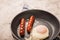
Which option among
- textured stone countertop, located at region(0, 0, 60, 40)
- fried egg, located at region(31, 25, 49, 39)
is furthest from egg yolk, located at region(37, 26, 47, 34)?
textured stone countertop, located at region(0, 0, 60, 40)

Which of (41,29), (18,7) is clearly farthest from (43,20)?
(18,7)

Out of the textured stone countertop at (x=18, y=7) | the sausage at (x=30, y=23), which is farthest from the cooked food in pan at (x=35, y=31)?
the textured stone countertop at (x=18, y=7)

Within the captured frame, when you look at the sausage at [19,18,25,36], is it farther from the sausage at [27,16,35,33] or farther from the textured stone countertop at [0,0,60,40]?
the textured stone countertop at [0,0,60,40]

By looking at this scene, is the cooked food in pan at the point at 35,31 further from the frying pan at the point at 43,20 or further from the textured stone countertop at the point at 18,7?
the textured stone countertop at the point at 18,7

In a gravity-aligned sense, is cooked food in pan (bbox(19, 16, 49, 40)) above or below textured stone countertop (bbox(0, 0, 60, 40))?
below

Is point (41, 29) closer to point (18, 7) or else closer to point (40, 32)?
point (40, 32)

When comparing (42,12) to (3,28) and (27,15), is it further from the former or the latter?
(3,28)

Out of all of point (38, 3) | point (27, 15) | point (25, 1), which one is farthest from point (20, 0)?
→ point (27, 15)
